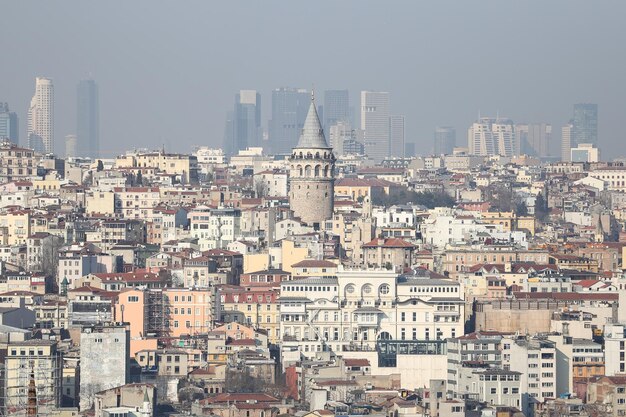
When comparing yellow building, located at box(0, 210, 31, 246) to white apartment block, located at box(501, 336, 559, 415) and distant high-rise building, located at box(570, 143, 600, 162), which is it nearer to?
white apartment block, located at box(501, 336, 559, 415)

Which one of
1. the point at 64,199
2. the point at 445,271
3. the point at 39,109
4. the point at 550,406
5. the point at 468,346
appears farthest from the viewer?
the point at 39,109

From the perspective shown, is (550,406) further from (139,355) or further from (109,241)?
(109,241)

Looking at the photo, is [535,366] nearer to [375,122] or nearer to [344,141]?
[344,141]

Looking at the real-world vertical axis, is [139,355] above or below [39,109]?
below

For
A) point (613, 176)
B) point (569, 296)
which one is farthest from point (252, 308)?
point (613, 176)

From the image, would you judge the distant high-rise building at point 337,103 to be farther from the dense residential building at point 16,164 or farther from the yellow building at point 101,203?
the yellow building at point 101,203

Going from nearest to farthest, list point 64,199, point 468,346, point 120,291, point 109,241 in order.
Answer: point 468,346
point 120,291
point 109,241
point 64,199

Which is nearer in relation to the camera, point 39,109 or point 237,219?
point 237,219

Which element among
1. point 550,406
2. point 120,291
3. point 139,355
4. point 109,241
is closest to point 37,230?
point 109,241
